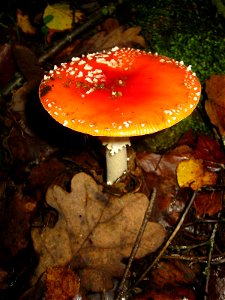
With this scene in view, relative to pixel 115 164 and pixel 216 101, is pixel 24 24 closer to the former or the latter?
pixel 115 164

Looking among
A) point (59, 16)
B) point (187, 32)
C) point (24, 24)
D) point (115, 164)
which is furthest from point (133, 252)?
point (24, 24)

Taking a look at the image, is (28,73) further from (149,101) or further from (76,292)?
(76,292)

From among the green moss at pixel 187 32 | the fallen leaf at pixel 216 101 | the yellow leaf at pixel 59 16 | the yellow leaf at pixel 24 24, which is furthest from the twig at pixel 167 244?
the yellow leaf at pixel 24 24

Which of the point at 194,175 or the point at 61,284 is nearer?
the point at 61,284

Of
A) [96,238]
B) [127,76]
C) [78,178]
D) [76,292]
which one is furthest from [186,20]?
[76,292]

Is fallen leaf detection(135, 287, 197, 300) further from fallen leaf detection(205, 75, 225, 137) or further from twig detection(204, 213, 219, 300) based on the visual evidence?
fallen leaf detection(205, 75, 225, 137)

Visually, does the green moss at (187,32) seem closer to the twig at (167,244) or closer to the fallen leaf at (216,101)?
the fallen leaf at (216,101)
